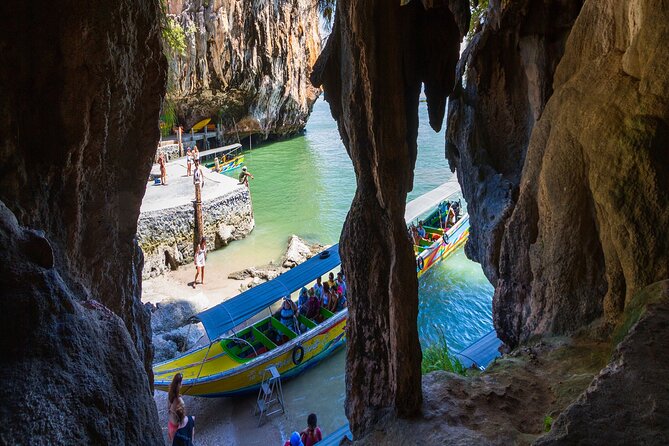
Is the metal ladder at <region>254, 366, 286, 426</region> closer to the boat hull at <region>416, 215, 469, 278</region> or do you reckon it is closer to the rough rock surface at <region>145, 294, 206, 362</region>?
the rough rock surface at <region>145, 294, 206, 362</region>

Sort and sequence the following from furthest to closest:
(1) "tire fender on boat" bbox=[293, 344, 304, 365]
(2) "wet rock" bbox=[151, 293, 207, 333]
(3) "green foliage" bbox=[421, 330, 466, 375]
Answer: (2) "wet rock" bbox=[151, 293, 207, 333]
(1) "tire fender on boat" bbox=[293, 344, 304, 365]
(3) "green foliage" bbox=[421, 330, 466, 375]

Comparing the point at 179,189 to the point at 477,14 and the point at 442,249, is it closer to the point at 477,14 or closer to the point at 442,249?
the point at 442,249

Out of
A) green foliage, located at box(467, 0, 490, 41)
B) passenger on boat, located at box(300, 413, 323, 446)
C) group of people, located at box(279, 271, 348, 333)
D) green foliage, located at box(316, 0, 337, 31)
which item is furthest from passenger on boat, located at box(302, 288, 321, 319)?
green foliage, located at box(316, 0, 337, 31)

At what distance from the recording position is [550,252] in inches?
232

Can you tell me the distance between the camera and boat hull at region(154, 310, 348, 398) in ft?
35.0

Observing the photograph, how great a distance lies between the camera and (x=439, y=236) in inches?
751

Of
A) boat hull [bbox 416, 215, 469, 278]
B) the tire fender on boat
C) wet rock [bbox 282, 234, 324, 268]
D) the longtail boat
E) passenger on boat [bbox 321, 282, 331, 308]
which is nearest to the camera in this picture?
the longtail boat

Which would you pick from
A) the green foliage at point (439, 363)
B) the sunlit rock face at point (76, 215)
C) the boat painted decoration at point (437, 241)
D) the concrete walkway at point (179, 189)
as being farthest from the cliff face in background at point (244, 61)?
the sunlit rock face at point (76, 215)

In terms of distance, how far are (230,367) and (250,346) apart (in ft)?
2.02

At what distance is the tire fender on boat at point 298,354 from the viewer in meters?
11.9

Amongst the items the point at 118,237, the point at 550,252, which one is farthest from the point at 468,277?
the point at 118,237

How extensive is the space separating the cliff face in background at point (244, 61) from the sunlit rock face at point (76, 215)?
27.3 metres

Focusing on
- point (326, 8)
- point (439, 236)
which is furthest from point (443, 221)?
point (326, 8)

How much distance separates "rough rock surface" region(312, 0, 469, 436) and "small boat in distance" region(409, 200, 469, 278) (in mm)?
11120
